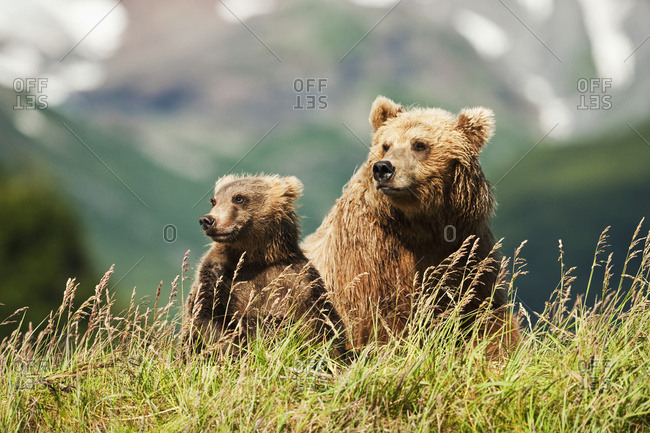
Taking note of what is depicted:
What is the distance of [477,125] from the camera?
20.8ft

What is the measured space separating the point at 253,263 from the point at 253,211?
17.0 inches

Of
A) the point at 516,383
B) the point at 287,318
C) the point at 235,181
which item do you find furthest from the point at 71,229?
the point at 516,383

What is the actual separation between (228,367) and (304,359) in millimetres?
495

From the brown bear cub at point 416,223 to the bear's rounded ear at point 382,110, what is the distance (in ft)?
0.87

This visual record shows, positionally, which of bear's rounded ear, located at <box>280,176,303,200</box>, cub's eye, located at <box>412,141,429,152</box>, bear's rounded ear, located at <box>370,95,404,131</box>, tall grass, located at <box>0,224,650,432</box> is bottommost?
tall grass, located at <box>0,224,650,432</box>

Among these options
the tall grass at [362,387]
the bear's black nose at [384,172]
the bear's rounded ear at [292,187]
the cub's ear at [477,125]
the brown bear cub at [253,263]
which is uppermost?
the cub's ear at [477,125]

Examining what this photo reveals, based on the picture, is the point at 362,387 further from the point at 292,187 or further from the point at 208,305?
the point at 292,187

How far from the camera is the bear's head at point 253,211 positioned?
569 centimetres

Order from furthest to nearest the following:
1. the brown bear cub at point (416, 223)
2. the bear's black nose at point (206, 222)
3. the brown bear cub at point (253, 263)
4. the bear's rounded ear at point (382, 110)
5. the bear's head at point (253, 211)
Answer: the bear's rounded ear at point (382, 110) < the brown bear cub at point (416, 223) < the bear's head at point (253, 211) < the bear's black nose at point (206, 222) < the brown bear cub at point (253, 263)

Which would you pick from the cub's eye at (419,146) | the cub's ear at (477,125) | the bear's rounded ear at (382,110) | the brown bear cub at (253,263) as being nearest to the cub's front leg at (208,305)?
the brown bear cub at (253,263)

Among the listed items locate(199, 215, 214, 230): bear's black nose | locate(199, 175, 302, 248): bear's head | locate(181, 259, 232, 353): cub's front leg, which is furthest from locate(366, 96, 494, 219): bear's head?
locate(181, 259, 232, 353): cub's front leg

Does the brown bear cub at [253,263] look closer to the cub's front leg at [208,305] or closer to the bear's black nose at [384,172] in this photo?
the cub's front leg at [208,305]

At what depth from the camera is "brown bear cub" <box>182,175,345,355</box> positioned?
5328 millimetres

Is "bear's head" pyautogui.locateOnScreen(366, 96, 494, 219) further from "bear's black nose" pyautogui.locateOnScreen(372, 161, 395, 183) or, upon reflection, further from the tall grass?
the tall grass
